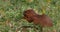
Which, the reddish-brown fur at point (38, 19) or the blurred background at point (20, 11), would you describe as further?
the blurred background at point (20, 11)

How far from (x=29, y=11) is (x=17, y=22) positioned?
0.30 m

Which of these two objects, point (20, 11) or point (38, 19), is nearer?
point (38, 19)

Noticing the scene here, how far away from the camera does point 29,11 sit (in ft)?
18.2

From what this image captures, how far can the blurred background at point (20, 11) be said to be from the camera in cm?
534

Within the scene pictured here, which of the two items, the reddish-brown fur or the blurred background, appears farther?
the blurred background

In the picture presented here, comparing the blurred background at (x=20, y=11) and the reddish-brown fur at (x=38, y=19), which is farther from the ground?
the reddish-brown fur at (x=38, y=19)

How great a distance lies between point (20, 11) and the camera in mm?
6016

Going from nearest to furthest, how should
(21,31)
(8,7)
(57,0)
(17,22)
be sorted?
(21,31) < (17,22) < (8,7) < (57,0)

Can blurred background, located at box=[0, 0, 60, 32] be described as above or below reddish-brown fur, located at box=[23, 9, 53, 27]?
below

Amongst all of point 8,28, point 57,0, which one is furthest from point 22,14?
point 57,0

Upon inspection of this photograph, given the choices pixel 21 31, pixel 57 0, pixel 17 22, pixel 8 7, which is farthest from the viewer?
pixel 57 0

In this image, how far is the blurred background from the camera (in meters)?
5.34

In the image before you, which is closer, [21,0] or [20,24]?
[20,24]

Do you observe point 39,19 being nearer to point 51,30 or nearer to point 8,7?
point 51,30
